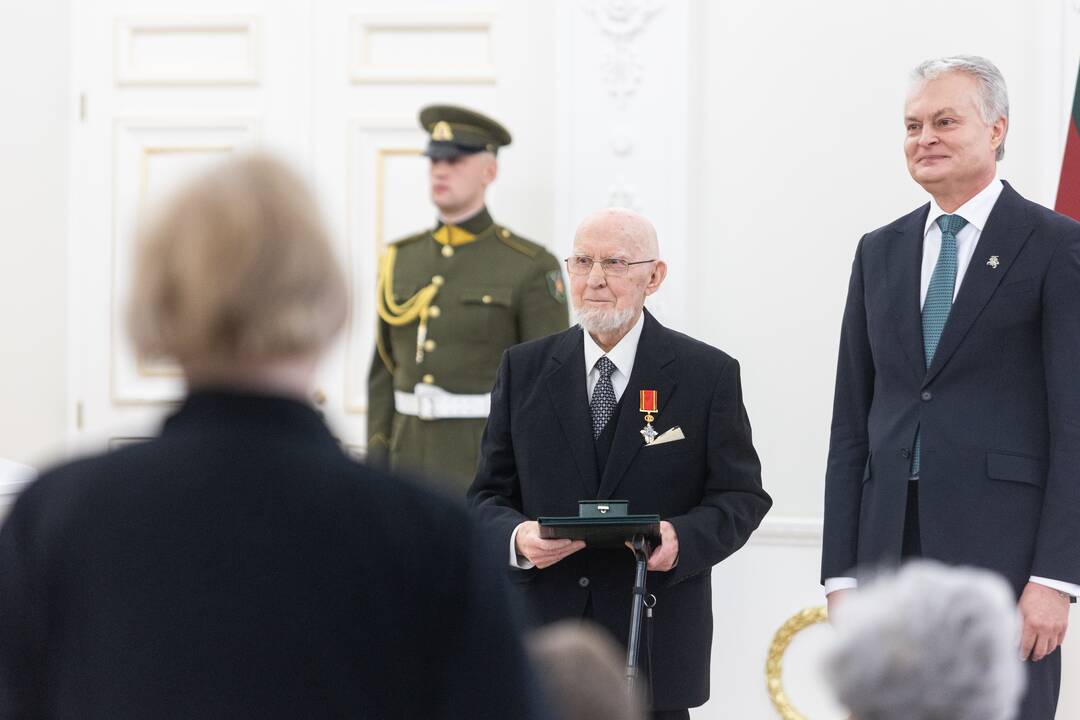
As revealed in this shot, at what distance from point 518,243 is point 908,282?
6.11ft

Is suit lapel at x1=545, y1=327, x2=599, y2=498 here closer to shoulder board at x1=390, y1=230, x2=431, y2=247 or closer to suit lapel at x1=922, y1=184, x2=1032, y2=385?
suit lapel at x1=922, y1=184, x2=1032, y2=385

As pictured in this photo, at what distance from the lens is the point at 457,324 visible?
450 cm

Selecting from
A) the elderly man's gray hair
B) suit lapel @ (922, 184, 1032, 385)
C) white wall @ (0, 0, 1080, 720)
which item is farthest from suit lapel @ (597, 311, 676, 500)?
the elderly man's gray hair

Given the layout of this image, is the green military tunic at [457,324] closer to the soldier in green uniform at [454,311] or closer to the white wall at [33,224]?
the soldier in green uniform at [454,311]

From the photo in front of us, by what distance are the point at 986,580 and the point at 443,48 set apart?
4.19m

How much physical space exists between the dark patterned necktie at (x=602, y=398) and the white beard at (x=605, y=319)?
6 centimetres

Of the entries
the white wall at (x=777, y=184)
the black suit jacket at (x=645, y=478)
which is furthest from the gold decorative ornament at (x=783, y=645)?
the black suit jacket at (x=645, y=478)

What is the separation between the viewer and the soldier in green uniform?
4461 millimetres

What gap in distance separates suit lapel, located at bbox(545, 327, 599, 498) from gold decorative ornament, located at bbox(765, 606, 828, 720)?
1806 millimetres

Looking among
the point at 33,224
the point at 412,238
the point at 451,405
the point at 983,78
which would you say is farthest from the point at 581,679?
the point at 33,224

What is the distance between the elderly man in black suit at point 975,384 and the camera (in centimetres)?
267

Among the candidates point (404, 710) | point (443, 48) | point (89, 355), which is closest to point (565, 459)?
point (404, 710)

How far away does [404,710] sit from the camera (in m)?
1.23

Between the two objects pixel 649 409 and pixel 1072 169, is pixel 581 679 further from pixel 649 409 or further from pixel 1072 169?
pixel 1072 169
